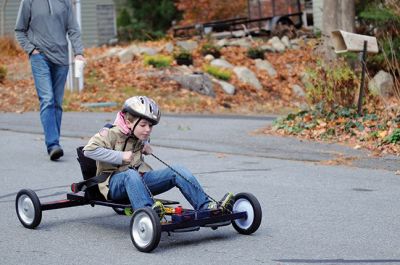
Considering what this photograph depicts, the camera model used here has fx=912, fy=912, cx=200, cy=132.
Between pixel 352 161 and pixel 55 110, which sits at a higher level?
pixel 55 110

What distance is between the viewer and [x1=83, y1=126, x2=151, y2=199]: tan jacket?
6859mm

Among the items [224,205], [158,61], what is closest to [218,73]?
[158,61]

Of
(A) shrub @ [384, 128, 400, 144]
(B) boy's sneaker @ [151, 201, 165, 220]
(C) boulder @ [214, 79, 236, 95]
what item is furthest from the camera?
(C) boulder @ [214, 79, 236, 95]

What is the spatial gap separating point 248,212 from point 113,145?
3.73 feet

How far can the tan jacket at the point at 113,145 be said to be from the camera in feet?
22.5

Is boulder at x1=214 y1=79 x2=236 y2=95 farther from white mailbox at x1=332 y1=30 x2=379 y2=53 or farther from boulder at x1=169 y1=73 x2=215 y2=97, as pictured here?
white mailbox at x1=332 y1=30 x2=379 y2=53

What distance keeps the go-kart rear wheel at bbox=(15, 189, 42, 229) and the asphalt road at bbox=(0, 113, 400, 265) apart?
76 mm

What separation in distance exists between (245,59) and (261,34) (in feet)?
15.3

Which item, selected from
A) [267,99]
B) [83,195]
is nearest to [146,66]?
[267,99]

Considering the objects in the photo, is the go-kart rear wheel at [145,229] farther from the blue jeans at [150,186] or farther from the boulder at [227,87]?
the boulder at [227,87]

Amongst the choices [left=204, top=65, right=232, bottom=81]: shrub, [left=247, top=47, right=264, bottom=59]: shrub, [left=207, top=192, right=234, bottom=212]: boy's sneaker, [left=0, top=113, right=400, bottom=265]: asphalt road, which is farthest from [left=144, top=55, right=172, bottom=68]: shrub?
[left=207, top=192, right=234, bottom=212]: boy's sneaker

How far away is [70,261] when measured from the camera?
6098 mm

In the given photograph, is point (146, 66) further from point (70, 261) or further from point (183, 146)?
point (70, 261)

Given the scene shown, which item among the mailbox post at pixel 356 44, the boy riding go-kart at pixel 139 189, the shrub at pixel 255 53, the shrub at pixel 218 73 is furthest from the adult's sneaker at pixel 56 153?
the shrub at pixel 255 53
